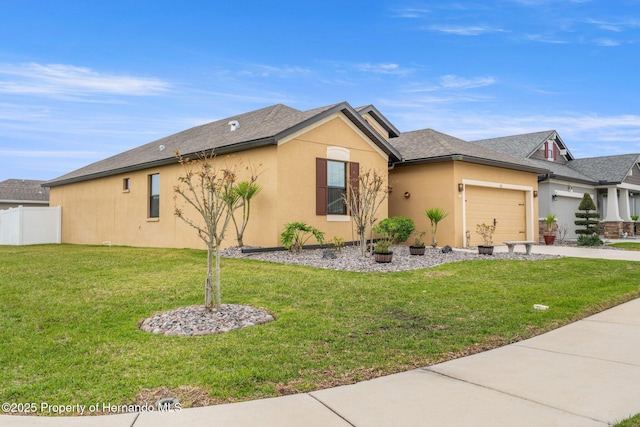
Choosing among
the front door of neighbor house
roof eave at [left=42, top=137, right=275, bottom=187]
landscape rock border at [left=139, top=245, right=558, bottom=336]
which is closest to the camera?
landscape rock border at [left=139, top=245, right=558, bottom=336]

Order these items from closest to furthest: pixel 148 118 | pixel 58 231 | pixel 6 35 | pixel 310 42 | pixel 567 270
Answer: pixel 567 270
pixel 6 35
pixel 310 42
pixel 148 118
pixel 58 231

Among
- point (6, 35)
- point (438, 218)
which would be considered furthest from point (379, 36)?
point (6, 35)

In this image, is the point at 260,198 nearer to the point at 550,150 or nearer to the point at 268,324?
the point at 268,324

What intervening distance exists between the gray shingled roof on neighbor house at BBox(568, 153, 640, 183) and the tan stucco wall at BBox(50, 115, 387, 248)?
16616 mm

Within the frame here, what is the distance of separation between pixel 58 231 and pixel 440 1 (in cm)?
2173

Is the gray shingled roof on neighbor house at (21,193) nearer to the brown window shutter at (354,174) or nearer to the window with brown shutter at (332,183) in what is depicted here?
the window with brown shutter at (332,183)

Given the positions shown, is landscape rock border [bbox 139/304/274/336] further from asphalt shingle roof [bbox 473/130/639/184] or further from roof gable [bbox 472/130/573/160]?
asphalt shingle roof [bbox 473/130/639/184]

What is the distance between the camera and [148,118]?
19.0 metres

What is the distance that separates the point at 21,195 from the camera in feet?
107

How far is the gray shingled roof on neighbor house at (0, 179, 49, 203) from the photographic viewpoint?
1253 inches

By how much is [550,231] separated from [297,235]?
13722 mm

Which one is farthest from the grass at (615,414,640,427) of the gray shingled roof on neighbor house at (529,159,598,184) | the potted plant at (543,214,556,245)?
the gray shingled roof on neighbor house at (529,159,598,184)

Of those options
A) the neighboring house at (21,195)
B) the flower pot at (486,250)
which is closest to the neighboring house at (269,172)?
the flower pot at (486,250)

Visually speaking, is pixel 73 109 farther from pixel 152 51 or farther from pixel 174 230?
pixel 174 230
